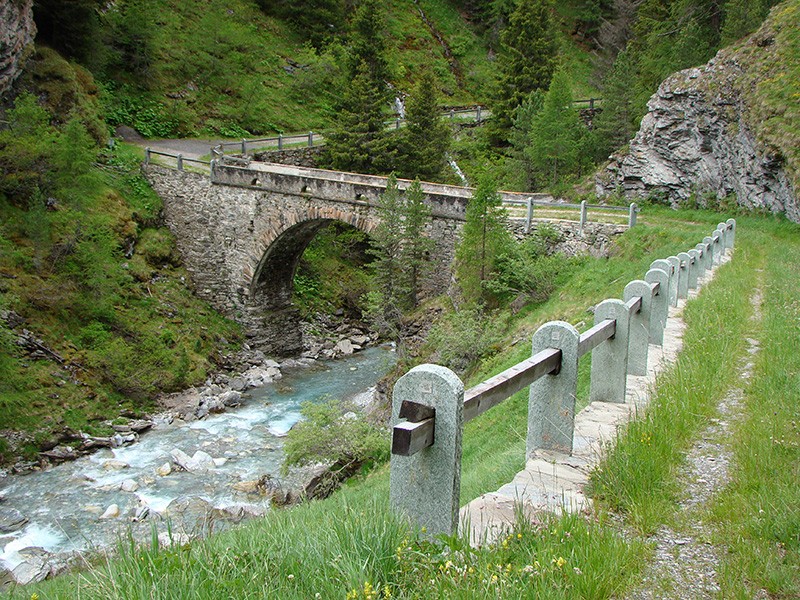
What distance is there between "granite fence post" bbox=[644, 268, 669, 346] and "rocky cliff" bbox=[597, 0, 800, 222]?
51.9ft

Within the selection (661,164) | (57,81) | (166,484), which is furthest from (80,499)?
(661,164)

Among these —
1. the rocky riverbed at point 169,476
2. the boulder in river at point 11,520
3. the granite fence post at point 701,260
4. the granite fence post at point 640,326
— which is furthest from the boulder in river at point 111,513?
the granite fence post at point 701,260

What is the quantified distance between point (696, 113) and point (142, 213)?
21.5 m

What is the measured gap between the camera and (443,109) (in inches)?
1655

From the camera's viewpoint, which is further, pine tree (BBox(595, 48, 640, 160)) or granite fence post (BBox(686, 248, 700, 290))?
pine tree (BBox(595, 48, 640, 160))

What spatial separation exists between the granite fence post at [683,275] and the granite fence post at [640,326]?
173 inches

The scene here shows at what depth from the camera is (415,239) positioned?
2045cm

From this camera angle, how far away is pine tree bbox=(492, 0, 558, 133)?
1431 inches

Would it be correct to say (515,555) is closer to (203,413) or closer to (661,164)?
(203,413)

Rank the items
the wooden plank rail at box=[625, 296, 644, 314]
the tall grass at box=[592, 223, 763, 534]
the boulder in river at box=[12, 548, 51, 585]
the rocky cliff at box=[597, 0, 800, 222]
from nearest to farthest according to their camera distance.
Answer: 1. the tall grass at box=[592, 223, 763, 534]
2. the wooden plank rail at box=[625, 296, 644, 314]
3. the boulder in river at box=[12, 548, 51, 585]
4. the rocky cliff at box=[597, 0, 800, 222]

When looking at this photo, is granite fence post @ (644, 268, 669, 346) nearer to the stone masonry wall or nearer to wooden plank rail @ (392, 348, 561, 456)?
wooden plank rail @ (392, 348, 561, 456)

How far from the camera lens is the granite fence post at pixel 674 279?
10.0 metres

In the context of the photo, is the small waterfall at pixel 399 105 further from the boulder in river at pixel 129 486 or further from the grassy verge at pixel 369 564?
the grassy verge at pixel 369 564

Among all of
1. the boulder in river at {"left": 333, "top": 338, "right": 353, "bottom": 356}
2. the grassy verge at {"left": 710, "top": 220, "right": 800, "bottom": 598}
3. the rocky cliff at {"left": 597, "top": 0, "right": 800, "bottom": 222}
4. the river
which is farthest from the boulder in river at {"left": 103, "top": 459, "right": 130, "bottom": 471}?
the rocky cliff at {"left": 597, "top": 0, "right": 800, "bottom": 222}
